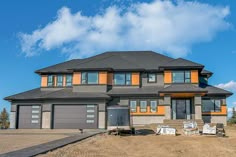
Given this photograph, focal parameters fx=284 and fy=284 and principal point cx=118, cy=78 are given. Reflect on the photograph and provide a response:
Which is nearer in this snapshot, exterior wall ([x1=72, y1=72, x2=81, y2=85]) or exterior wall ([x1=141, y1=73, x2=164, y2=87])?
exterior wall ([x1=72, y1=72, x2=81, y2=85])

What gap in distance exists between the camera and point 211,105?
3241cm

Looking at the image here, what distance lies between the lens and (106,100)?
31.2 meters

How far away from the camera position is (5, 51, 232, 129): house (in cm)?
3119

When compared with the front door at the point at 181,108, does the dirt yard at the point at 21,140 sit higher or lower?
lower

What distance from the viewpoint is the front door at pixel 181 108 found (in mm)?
32125

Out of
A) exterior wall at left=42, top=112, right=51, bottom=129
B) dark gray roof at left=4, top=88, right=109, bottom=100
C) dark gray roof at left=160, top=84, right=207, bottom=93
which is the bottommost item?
exterior wall at left=42, top=112, right=51, bottom=129

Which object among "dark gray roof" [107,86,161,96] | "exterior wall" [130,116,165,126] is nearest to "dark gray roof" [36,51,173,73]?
"dark gray roof" [107,86,161,96]

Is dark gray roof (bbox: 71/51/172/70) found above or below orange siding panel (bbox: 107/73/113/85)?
above

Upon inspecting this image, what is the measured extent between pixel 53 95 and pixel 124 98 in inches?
316

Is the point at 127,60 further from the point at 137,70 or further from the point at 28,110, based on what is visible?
the point at 28,110

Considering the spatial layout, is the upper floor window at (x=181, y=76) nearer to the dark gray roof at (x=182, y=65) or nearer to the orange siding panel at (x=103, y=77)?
the dark gray roof at (x=182, y=65)

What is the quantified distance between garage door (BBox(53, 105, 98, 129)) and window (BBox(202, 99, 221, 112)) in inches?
491

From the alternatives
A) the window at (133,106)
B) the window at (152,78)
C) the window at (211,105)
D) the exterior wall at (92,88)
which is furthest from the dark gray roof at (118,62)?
the window at (211,105)

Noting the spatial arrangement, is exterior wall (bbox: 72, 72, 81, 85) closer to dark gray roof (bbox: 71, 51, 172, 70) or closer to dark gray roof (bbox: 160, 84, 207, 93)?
dark gray roof (bbox: 71, 51, 172, 70)
